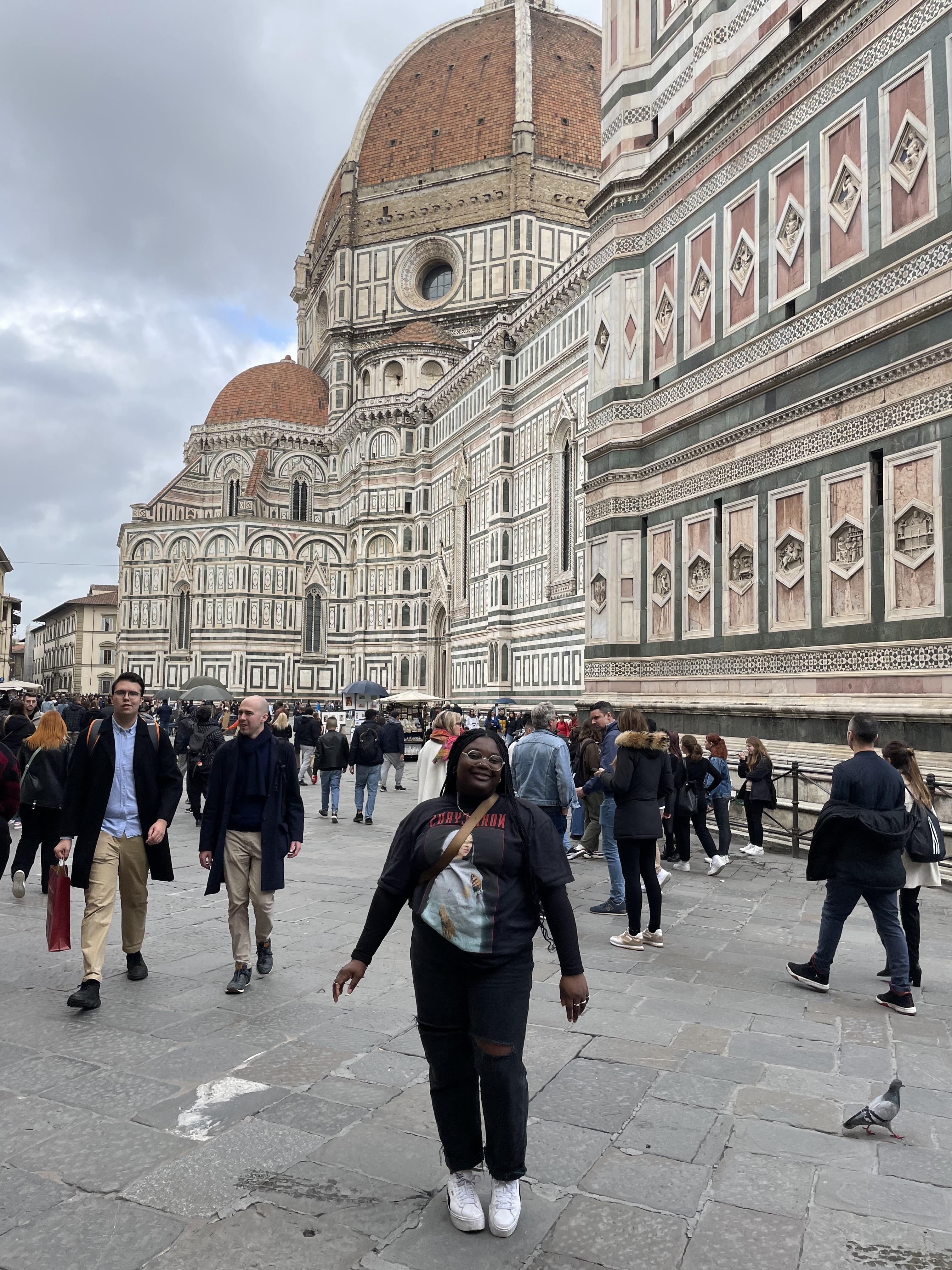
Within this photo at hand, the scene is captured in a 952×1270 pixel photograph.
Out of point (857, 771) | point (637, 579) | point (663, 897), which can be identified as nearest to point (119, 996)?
point (857, 771)

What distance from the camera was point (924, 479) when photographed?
365 inches

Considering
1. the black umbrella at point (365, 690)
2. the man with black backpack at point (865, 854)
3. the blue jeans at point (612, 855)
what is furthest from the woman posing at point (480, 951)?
the black umbrella at point (365, 690)

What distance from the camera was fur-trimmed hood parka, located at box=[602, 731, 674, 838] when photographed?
5965mm

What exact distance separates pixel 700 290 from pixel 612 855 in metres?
8.88

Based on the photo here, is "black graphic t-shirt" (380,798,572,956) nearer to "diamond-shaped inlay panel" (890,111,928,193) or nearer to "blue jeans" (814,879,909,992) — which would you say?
→ "blue jeans" (814,879,909,992)

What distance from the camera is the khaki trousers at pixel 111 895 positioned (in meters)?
4.90

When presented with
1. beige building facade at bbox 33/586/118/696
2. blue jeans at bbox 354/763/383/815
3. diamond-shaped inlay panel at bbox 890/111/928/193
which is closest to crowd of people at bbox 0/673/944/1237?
blue jeans at bbox 354/763/383/815

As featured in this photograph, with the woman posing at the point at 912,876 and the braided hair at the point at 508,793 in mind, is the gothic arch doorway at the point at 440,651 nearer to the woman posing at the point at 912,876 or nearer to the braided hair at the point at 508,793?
the woman posing at the point at 912,876

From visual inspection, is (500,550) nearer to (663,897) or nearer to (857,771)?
(663,897)

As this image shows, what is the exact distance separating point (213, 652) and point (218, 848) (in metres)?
49.1

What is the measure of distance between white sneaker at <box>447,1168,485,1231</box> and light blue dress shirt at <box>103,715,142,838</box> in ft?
9.90

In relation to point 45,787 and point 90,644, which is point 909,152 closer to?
point 45,787

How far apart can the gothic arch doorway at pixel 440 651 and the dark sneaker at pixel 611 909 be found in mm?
39383

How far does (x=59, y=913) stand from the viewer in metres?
4.93
